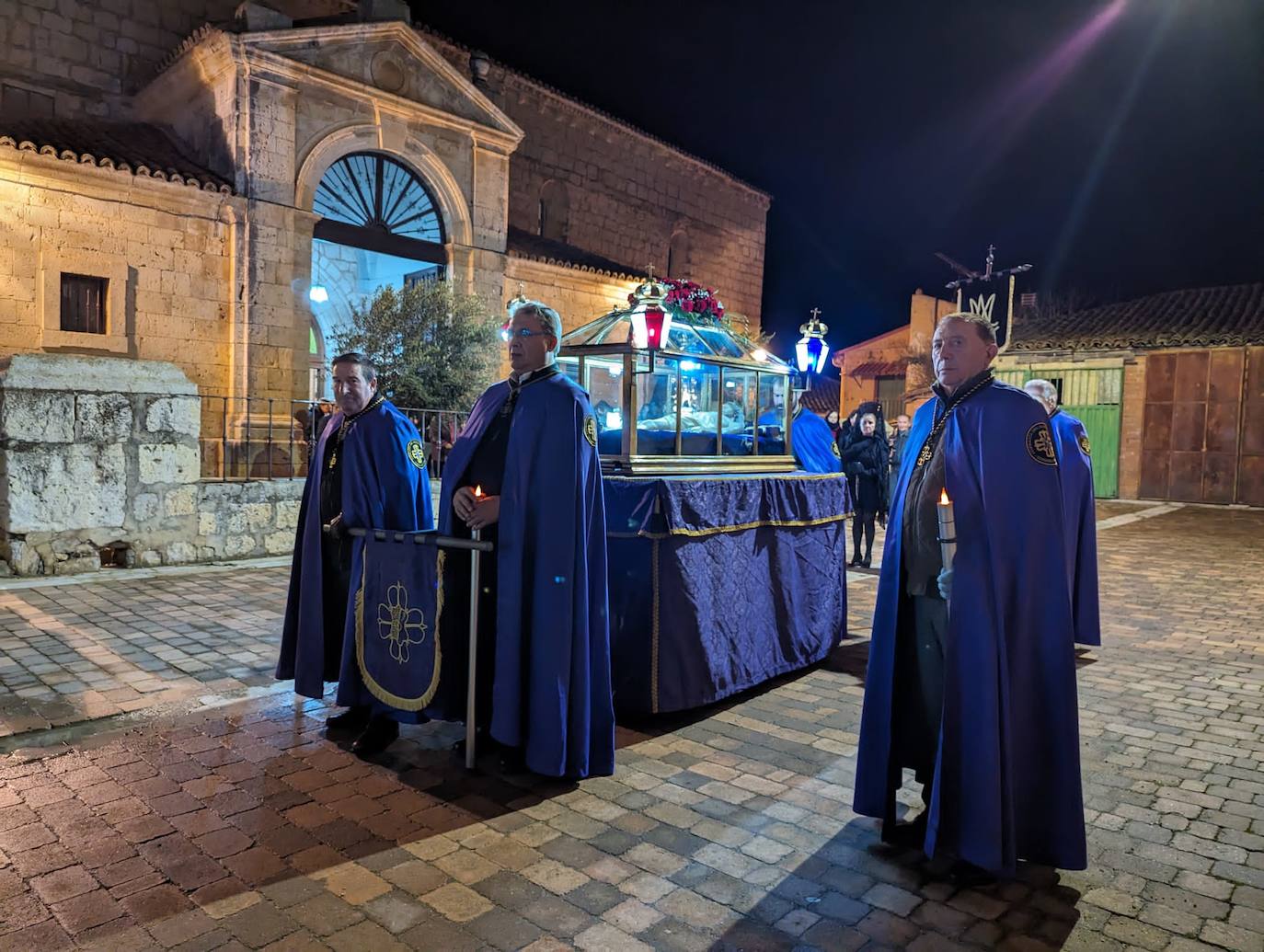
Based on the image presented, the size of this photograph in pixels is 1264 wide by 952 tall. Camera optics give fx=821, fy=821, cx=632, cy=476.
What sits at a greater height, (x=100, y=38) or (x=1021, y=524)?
(x=100, y=38)

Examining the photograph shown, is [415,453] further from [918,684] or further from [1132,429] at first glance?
[1132,429]

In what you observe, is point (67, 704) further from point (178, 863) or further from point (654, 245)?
point (654, 245)

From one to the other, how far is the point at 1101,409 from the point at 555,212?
50.9 ft

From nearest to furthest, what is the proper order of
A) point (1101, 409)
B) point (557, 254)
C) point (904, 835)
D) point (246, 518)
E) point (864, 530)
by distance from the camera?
point (904, 835), point (246, 518), point (864, 530), point (557, 254), point (1101, 409)

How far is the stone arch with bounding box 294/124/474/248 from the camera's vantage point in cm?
1404

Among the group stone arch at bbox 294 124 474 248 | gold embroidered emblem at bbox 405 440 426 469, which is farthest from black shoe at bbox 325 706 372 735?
stone arch at bbox 294 124 474 248

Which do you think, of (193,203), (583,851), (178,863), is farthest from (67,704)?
(193,203)

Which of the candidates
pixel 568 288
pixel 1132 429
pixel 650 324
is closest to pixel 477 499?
pixel 650 324

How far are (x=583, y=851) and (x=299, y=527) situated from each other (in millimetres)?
2410

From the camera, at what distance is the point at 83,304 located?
12.4 metres

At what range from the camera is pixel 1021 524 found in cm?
285

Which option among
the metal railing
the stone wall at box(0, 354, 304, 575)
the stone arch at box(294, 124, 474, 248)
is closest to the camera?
the stone wall at box(0, 354, 304, 575)

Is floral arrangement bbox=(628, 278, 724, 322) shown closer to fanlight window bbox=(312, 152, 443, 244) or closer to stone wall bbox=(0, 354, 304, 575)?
stone wall bbox=(0, 354, 304, 575)

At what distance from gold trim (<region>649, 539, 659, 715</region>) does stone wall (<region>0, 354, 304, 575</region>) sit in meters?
6.23
